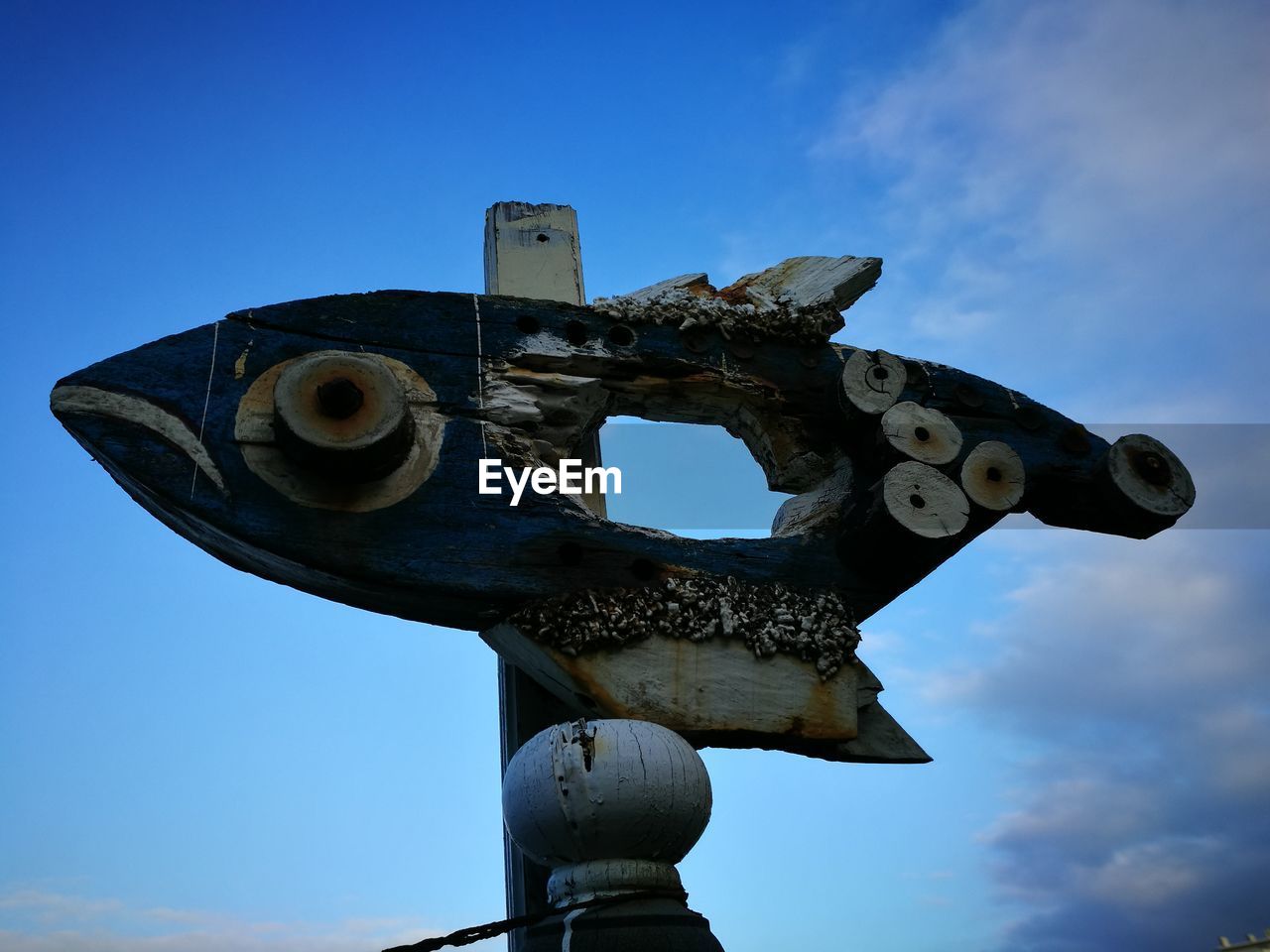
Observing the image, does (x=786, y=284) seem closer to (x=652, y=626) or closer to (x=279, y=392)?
(x=652, y=626)

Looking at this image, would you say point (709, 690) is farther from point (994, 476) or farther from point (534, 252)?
point (534, 252)

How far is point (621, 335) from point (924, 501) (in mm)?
943

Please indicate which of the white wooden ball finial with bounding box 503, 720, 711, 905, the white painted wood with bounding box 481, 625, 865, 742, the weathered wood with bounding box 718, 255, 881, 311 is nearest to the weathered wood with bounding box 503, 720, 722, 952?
the white wooden ball finial with bounding box 503, 720, 711, 905

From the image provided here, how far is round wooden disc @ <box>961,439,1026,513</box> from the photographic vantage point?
339 centimetres

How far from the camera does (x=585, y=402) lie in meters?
3.32

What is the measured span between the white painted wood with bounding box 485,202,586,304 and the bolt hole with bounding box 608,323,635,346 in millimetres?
322

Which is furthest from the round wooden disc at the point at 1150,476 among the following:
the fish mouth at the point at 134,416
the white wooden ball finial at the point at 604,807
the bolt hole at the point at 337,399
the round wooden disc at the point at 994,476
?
the fish mouth at the point at 134,416

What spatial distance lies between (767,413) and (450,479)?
102 centimetres

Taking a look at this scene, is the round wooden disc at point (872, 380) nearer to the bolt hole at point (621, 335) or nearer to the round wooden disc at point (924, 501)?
the round wooden disc at point (924, 501)

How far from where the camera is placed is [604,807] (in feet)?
7.65

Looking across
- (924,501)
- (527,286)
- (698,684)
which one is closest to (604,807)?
(698,684)

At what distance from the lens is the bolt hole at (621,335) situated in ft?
11.1

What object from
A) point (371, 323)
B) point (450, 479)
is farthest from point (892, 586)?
point (371, 323)

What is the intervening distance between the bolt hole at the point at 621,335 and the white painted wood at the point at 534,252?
32cm
